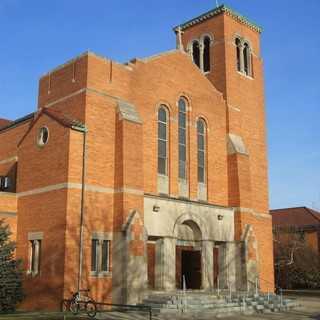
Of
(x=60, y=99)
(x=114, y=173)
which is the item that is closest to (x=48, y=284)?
(x=114, y=173)

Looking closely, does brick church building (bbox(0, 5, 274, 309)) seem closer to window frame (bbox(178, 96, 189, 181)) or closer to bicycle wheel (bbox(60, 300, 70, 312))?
window frame (bbox(178, 96, 189, 181))

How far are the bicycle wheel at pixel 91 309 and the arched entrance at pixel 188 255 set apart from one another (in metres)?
6.53

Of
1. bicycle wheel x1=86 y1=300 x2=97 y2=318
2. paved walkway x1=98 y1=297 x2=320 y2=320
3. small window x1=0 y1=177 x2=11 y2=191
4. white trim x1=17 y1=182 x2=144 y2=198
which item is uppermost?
small window x1=0 y1=177 x2=11 y2=191

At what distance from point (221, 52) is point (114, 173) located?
44.6 ft

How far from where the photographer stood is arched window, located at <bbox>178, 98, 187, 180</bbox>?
92.2 ft

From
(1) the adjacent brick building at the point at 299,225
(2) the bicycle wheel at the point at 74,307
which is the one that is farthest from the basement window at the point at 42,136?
(1) the adjacent brick building at the point at 299,225

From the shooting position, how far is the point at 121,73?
25.7 metres

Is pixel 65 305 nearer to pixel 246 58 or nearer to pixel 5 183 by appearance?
pixel 5 183

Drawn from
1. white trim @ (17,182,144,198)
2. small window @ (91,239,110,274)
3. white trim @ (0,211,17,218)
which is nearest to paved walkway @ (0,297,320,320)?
small window @ (91,239,110,274)

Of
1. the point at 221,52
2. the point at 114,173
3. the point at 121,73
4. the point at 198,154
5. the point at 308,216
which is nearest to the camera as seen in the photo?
the point at 114,173

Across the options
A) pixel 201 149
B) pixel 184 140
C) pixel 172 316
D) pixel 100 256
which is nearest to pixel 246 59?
pixel 201 149

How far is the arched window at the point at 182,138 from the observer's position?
92.2ft

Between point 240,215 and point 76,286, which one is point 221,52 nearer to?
point 240,215

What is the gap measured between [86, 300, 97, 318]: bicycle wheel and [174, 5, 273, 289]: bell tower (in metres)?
11.2
